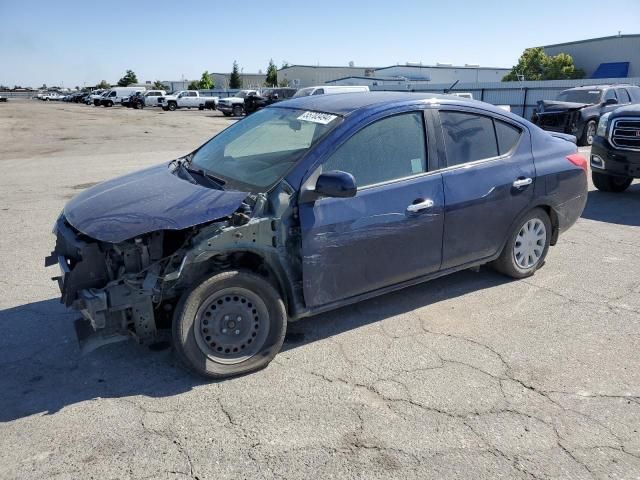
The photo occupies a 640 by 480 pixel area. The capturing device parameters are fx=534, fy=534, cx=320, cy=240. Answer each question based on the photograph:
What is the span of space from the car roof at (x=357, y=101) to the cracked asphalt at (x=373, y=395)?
5.33 ft

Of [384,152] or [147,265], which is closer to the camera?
[147,265]

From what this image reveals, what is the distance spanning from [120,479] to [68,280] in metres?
1.28

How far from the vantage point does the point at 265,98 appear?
35594 millimetres

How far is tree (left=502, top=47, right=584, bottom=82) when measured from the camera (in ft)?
174

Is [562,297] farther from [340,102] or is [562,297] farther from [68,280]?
[68,280]

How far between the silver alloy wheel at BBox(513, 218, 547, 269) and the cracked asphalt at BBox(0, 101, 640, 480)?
0.66 feet

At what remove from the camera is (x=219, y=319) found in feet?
11.1

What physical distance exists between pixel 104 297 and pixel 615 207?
25.4 feet

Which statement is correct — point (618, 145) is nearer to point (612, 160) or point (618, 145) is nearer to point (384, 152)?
point (612, 160)

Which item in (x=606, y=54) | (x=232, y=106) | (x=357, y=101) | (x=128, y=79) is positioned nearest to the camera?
(x=357, y=101)

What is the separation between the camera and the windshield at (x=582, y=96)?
54.5ft

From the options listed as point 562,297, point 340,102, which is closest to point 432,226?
point 340,102

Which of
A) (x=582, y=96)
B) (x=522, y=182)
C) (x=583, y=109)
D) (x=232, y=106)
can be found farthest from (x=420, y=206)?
(x=232, y=106)

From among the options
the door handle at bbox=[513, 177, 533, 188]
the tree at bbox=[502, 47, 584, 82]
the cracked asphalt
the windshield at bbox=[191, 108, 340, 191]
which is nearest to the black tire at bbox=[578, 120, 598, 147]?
the cracked asphalt
